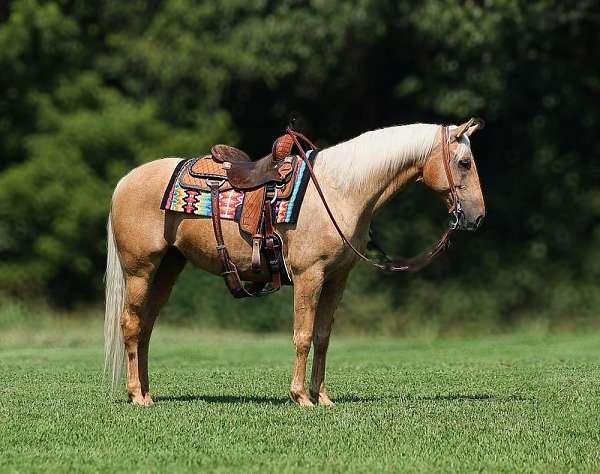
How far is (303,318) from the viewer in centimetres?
1025

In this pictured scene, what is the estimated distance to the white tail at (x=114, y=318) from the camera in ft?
36.1

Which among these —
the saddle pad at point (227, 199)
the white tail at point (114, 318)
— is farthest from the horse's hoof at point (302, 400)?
the white tail at point (114, 318)

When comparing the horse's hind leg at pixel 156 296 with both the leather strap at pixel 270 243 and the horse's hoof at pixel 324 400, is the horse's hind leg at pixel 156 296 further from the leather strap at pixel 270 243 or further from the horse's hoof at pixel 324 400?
the horse's hoof at pixel 324 400

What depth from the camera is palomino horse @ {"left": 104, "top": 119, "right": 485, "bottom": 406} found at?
10188mm

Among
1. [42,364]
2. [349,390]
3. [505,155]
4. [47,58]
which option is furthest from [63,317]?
[349,390]

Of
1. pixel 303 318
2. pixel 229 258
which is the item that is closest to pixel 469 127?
pixel 303 318

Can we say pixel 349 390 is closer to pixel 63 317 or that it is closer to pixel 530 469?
pixel 530 469

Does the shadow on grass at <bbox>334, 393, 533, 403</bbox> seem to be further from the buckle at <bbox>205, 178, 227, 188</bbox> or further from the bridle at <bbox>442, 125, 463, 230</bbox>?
the buckle at <bbox>205, 178, 227, 188</bbox>

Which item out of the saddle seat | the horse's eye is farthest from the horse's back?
the horse's eye

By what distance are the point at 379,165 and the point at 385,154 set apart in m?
0.10

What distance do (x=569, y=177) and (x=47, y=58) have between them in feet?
41.9

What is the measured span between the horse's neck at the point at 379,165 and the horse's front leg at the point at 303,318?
680 millimetres

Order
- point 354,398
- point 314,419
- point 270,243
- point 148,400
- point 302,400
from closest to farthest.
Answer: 1. point 314,419
2. point 302,400
3. point 270,243
4. point 148,400
5. point 354,398

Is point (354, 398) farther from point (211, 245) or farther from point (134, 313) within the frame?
point (134, 313)
